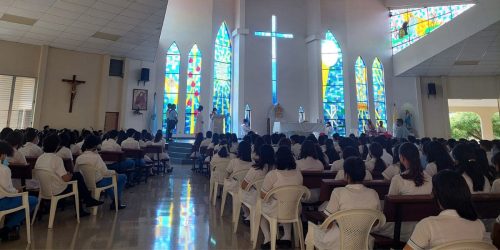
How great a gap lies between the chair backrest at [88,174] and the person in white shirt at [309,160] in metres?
2.59

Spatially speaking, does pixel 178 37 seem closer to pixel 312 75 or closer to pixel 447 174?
pixel 312 75

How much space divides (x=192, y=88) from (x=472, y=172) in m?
11.1

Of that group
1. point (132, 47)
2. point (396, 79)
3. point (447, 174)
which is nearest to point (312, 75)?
point (396, 79)

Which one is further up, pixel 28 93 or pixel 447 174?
pixel 28 93

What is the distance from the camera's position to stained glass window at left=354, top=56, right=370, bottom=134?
13312mm

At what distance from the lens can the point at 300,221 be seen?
2.61 meters

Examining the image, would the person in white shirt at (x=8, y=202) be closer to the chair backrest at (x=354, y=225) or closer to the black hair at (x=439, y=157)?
the chair backrest at (x=354, y=225)

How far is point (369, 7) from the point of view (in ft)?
45.6

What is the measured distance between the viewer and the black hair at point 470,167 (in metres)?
2.38

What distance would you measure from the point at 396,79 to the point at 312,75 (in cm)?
410

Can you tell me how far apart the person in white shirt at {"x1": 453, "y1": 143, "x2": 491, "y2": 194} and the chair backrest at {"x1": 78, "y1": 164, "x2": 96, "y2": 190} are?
399 cm

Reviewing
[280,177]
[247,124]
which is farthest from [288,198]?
[247,124]

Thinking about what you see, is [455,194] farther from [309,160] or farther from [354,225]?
[309,160]

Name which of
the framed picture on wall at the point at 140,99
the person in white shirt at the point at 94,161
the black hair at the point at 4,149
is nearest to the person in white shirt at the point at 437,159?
the person in white shirt at the point at 94,161
